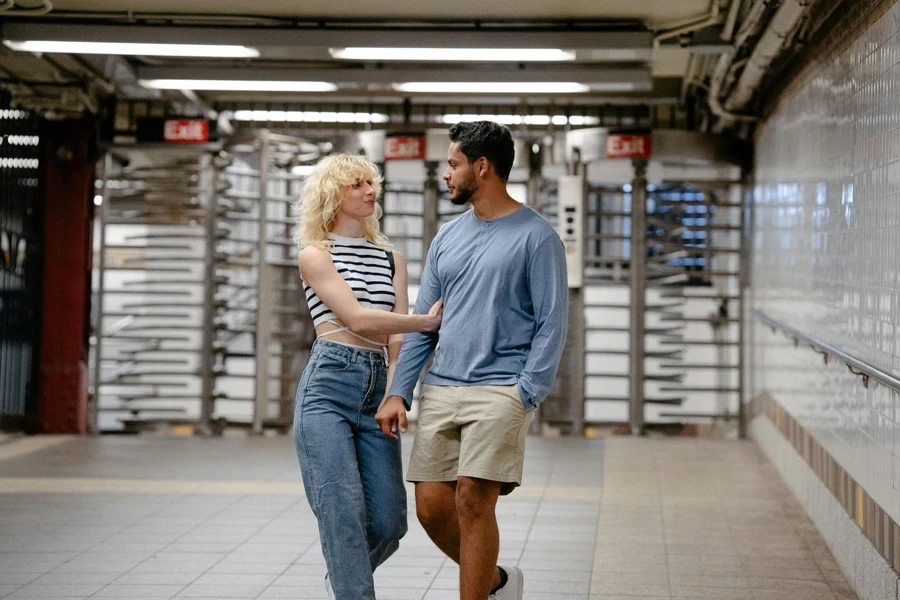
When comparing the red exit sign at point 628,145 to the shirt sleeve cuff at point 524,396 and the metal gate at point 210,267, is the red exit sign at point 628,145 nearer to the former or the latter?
the metal gate at point 210,267


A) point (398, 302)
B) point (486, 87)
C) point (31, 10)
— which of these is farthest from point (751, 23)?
point (31, 10)

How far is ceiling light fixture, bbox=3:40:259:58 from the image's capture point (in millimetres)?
7570

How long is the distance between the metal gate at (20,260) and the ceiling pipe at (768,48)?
5875 mm

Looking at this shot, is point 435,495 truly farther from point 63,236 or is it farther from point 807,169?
point 63,236

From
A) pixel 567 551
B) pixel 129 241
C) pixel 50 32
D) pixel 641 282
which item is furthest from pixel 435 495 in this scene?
pixel 129 241

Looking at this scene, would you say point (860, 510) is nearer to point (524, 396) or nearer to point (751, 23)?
point (524, 396)

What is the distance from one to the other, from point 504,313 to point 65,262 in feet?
25.2

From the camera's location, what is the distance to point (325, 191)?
372 cm

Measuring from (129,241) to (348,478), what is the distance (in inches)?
329

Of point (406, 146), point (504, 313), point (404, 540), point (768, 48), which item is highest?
point (768, 48)

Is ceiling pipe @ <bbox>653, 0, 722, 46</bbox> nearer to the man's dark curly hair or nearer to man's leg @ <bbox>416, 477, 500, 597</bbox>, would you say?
the man's dark curly hair

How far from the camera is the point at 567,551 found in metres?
5.80

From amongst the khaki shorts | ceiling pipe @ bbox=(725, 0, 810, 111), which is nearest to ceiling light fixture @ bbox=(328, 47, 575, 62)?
ceiling pipe @ bbox=(725, 0, 810, 111)

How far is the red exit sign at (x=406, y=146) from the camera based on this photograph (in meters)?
10.5
